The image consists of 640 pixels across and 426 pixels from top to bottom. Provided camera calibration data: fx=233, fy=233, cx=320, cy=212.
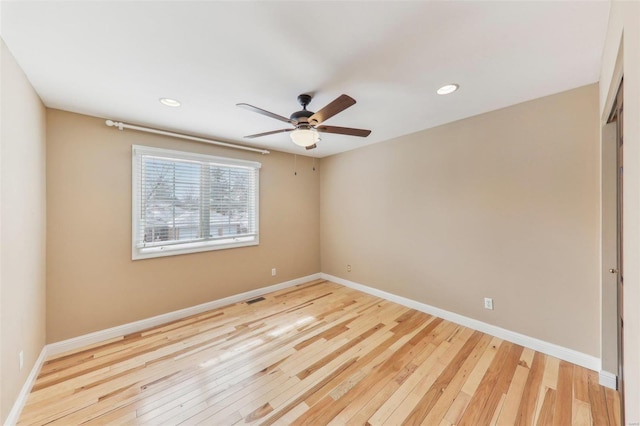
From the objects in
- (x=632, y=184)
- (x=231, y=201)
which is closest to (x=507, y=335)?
(x=632, y=184)

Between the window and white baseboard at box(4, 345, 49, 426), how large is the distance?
1.11 m

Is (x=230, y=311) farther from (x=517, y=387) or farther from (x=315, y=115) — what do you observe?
(x=517, y=387)

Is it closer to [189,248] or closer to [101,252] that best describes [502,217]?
[189,248]

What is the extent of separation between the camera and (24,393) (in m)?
1.73

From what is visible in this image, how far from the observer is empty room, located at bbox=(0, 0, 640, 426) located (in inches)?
54.2

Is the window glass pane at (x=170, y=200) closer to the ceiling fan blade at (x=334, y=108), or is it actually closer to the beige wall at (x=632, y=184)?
the ceiling fan blade at (x=334, y=108)

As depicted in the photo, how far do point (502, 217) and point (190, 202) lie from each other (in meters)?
3.81

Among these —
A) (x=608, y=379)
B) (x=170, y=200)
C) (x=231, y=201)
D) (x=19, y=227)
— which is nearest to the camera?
(x=19, y=227)

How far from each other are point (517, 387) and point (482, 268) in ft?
3.73

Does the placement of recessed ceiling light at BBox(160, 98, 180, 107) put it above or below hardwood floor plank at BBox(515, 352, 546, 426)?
above

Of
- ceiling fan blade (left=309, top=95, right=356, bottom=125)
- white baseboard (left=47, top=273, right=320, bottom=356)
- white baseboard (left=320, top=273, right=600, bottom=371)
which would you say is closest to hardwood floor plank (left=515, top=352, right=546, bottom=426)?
white baseboard (left=320, top=273, right=600, bottom=371)

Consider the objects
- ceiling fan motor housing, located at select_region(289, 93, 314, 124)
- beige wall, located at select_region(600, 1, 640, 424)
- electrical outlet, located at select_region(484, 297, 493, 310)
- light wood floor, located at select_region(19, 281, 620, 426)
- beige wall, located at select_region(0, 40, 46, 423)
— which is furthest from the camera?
electrical outlet, located at select_region(484, 297, 493, 310)

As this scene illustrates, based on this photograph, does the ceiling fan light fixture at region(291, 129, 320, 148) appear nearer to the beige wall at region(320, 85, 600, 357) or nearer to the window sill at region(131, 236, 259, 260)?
the beige wall at region(320, 85, 600, 357)

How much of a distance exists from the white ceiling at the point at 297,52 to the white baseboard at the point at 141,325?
7.80 ft
